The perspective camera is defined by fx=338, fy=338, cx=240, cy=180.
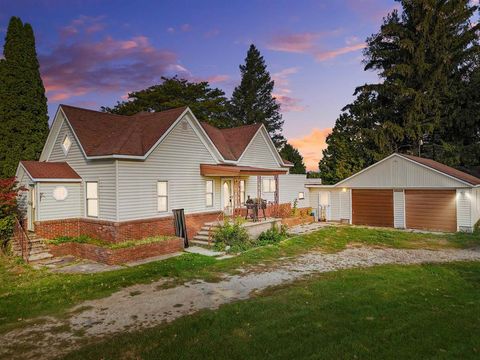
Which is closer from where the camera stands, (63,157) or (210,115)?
(63,157)

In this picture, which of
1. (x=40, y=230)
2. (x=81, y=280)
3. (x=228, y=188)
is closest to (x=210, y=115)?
(x=228, y=188)

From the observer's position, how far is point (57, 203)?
52.0ft

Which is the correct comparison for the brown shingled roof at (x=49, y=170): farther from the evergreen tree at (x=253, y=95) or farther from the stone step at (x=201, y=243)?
the evergreen tree at (x=253, y=95)

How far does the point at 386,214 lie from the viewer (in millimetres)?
24578

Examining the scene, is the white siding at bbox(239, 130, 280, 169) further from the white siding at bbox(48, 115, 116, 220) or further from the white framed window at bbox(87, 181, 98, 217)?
the white framed window at bbox(87, 181, 98, 217)

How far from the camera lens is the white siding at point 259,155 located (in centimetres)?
2367

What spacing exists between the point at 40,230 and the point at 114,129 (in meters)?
6.35

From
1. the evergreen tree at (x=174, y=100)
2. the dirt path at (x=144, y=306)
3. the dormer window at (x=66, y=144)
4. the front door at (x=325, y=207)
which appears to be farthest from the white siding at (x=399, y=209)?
the evergreen tree at (x=174, y=100)

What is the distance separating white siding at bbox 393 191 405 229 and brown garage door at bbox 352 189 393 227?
27cm

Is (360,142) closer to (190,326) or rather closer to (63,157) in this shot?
(63,157)

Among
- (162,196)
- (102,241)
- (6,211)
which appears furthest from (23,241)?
(162,196)

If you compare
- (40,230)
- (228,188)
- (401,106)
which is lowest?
(40,230)

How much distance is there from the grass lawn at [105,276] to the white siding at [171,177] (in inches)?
139

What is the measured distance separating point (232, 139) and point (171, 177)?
8742mm
